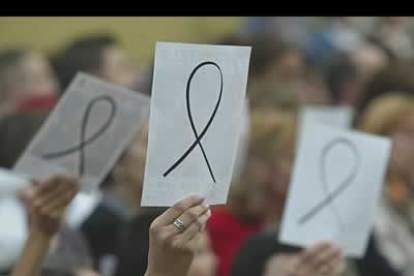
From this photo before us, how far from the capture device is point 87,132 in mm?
3695

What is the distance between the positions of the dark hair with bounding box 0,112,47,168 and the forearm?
3.97 ft

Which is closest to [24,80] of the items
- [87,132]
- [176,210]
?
[87,132]

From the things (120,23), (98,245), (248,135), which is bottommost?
(98,245)

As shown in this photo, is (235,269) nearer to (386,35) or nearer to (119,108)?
(119,108)

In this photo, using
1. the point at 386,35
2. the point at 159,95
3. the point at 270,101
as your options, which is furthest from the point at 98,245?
the point at 386,35

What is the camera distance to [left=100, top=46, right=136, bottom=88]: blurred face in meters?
6.62

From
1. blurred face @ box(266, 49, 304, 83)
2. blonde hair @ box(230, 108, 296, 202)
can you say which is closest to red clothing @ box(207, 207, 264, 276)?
blonde hair @ box(230, 108, 296, 202)

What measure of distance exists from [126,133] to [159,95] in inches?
41.6

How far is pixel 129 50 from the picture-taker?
27.8 feet

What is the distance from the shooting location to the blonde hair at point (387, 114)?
221 inches

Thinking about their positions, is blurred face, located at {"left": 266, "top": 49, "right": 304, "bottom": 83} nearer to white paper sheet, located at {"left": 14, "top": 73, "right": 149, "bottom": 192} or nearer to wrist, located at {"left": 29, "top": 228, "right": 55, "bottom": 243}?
white paper sheet, located at {"left": 14, "top": 73, "right": 149, "bottom": 192}

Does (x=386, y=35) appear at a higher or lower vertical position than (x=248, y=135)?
higher

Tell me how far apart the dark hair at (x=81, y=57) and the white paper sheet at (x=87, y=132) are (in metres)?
2.75

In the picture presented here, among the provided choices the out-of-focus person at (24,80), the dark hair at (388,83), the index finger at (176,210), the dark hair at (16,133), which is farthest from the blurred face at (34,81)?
the index finger at (176,210)
